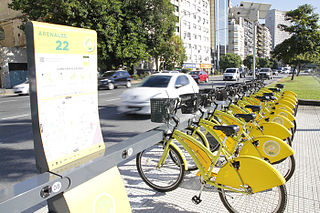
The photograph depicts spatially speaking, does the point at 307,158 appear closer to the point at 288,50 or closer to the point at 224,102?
the point at 224,102

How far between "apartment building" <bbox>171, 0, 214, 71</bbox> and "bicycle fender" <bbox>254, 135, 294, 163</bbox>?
56.6 m

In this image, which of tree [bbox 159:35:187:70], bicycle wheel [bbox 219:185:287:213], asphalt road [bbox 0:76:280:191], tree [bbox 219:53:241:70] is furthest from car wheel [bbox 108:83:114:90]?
tree [bbox 219:53:241:70]

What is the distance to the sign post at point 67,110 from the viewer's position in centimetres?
184

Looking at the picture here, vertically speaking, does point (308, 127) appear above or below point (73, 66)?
below

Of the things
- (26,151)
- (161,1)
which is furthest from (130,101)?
(161,1)

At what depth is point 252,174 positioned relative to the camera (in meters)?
2.54

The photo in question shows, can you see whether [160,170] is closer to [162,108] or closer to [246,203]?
[162,108]

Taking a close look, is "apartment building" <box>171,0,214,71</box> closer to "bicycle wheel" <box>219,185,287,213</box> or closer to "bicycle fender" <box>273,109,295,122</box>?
"bicycle fender" <box>273,109,295,122</box>

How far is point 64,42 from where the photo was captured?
198 centimetres

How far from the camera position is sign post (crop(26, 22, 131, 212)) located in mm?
1842

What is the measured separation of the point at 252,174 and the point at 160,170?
4.27ft

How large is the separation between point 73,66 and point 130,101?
267 inches

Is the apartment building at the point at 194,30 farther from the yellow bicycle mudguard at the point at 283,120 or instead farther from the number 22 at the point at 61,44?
the number 22 at the point at 61,44

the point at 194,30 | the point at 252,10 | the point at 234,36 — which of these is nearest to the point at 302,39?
the point at 252,10
